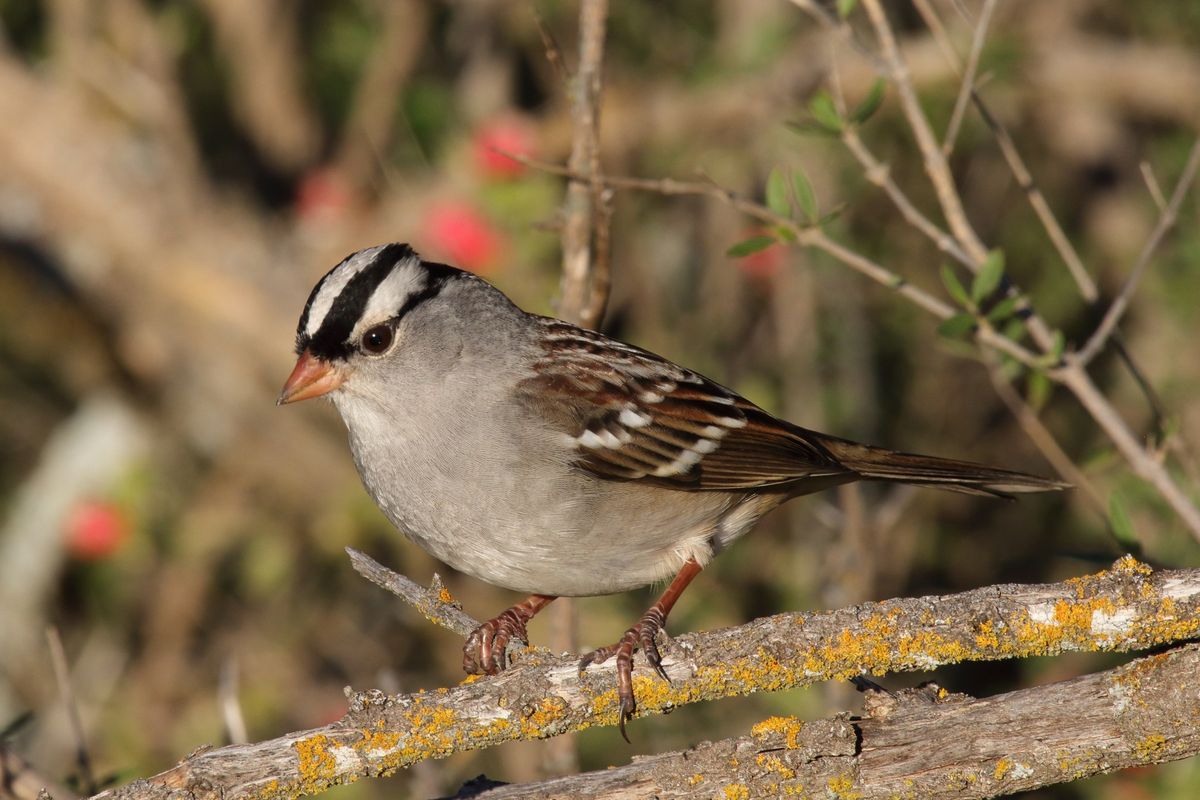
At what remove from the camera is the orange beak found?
3.39 m

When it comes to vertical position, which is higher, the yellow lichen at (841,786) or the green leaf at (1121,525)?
the green leaf at (1121,525)

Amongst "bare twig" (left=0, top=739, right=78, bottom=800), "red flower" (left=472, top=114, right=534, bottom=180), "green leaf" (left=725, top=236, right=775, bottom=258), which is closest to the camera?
"bare twig" (left=0, top=739, right=78, bottom=800)

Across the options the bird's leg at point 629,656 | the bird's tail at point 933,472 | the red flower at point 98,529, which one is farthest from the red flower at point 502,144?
the bird's leg at point 629,656

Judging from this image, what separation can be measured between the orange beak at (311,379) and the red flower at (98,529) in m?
2.72

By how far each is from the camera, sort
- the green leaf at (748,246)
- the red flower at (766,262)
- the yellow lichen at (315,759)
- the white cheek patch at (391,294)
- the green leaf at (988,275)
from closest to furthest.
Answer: the yellow lichen at (315,759)
the green leaf at (988,275)
the green leaf at (748,246)
the white cheek patch at (391,294)
the red flower at (766,262)

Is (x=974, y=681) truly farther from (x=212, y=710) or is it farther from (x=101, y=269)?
(x=101, y=269)

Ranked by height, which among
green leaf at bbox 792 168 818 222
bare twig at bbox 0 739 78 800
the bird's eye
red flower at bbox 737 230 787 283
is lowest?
bare twig at bbox 0 739 78 800

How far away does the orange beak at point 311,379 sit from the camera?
11.1ft

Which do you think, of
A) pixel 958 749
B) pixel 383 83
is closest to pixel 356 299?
pixel 958 749

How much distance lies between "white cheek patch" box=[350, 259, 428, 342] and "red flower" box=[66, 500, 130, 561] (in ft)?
9.20

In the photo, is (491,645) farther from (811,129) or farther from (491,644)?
(811,129)

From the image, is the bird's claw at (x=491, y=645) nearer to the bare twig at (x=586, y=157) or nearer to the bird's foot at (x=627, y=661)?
the bird's foot at (x=627, y=661)

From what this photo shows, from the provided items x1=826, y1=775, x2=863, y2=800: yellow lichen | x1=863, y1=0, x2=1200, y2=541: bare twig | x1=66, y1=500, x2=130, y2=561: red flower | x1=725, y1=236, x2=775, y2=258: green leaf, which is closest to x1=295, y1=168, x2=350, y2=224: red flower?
x1=66, y1=500, x2=130, y2=561: red flower

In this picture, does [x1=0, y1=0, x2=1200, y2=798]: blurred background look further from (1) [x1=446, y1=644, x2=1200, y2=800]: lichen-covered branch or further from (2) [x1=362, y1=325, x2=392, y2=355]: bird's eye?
(1) [x1=446, y1=644, x2=1200, y2=800]: lichen-covered branch
